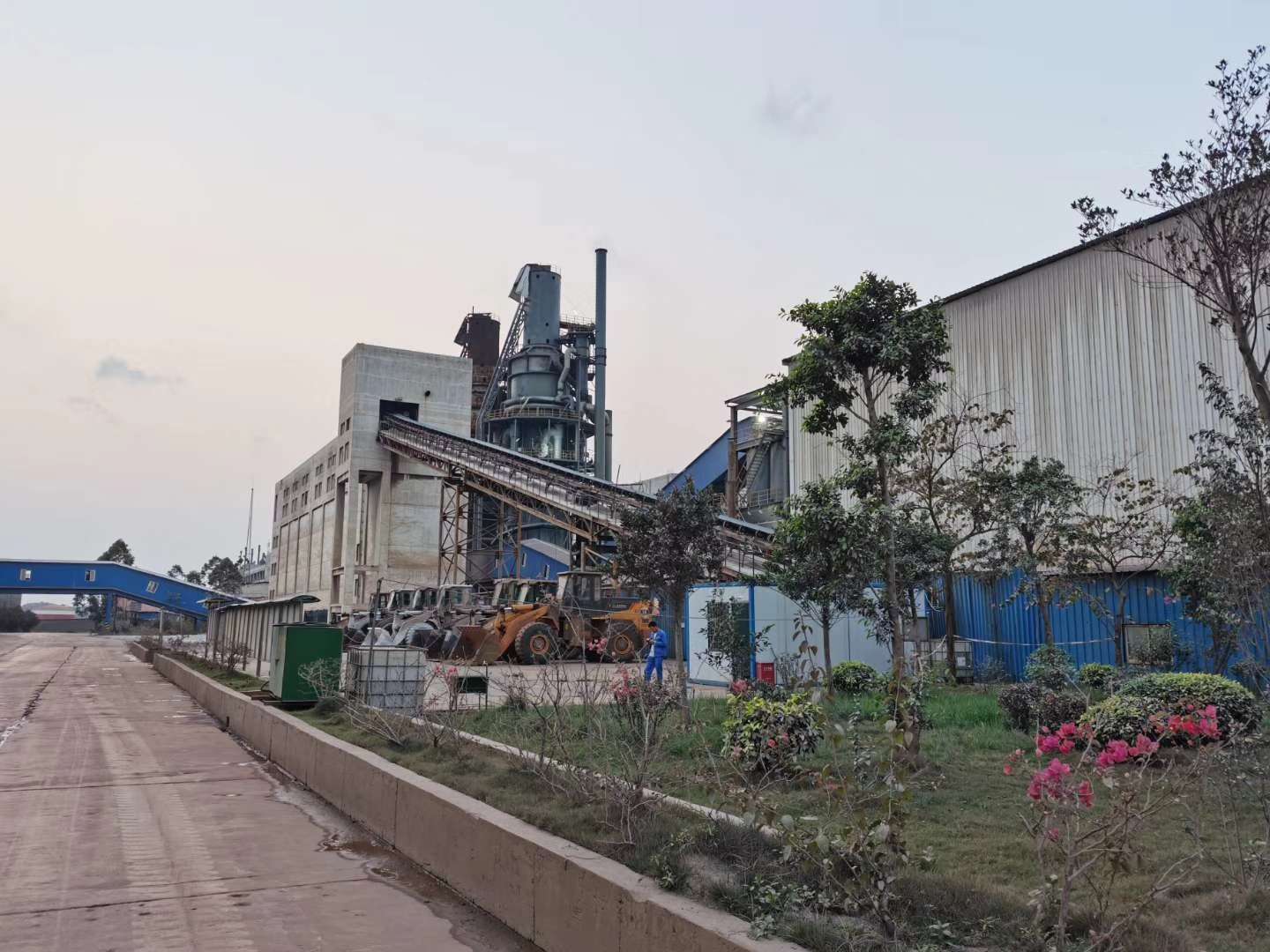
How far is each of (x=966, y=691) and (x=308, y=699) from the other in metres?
11.8

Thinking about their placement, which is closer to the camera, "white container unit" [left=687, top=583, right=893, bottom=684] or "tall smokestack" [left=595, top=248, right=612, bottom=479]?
"white container unit" [left=687, top=583, right=893, bottom=684]

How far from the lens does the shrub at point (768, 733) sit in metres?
8.05

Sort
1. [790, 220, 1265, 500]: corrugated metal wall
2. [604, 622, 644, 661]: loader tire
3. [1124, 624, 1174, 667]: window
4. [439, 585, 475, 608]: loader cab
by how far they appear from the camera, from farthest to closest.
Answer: [439, 585, 475, 608]: loader cab
[604, 622, 644, 661]: loader tire
[790, 220, 1265, 500]: corrugated metal wall
[1124, 624, 1174, 667]: window

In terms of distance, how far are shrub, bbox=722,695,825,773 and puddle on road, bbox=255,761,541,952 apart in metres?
2.79

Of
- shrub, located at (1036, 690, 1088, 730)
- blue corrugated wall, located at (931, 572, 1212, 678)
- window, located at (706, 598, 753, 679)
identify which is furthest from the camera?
blue corrugated wall, located at (931, 572, 1212, 678)

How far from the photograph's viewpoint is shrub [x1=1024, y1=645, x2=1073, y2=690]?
12859 millimetres

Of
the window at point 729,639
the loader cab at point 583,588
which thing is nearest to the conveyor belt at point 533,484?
the loader cab at point 583,588

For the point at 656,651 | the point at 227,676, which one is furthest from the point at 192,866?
the point at 227,676

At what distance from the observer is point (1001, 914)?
13.8 feet

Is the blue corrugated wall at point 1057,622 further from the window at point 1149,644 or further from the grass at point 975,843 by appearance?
the grass at point 975,843

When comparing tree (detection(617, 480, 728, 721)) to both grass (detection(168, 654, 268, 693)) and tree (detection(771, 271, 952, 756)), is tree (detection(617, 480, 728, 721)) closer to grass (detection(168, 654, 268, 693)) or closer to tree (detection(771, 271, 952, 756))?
tree (detection(771, 271, 952, 756))

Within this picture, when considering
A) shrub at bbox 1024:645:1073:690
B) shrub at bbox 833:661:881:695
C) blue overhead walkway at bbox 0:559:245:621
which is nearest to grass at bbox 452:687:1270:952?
shrub at bbox 1024:645:1073:690

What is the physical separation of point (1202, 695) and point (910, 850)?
5.17 metres

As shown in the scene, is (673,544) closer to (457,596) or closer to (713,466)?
(457,596)
